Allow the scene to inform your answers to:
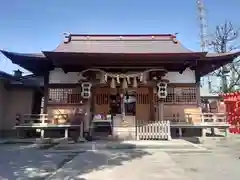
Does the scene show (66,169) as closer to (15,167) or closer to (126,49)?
(15,167)

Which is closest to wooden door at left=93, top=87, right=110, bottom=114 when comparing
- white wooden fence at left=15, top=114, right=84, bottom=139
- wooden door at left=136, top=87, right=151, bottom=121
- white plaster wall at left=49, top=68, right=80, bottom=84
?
white plaster wall at left=49, top=68, right=80, bottom=84

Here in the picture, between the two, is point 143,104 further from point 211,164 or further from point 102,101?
point 211,164

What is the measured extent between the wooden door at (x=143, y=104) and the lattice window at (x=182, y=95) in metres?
1.19

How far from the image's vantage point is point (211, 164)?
632 cm

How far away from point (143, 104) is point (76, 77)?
13.1 feet

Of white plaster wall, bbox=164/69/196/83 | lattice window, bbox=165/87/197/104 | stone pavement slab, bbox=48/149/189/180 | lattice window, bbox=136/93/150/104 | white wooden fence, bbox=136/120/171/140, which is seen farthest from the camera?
lattice window, bbox=136/93/150/104

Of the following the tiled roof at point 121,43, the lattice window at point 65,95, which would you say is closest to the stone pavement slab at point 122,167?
the lattice window at point 65,95

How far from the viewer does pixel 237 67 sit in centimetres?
2566

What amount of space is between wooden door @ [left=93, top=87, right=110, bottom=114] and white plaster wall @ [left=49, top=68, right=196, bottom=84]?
147cm

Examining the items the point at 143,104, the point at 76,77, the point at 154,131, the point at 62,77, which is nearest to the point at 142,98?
the point at 143,104

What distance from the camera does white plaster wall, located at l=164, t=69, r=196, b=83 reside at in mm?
13047

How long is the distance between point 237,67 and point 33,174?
994 inches

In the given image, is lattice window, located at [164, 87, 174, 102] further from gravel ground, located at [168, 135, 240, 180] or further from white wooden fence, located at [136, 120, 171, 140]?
gravel ground, located at [168, 135, 240, 180]

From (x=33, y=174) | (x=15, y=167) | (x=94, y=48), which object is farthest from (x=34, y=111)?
(x=33, y=174)
